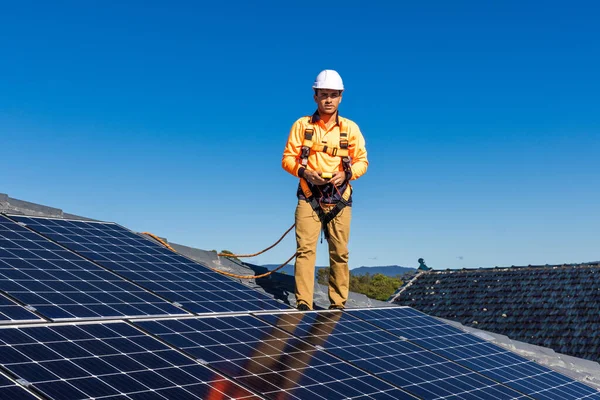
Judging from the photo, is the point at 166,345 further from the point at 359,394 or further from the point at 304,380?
the point at 359,394

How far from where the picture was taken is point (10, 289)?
7.62 meters

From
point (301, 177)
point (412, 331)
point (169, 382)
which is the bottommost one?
point (169, 382)

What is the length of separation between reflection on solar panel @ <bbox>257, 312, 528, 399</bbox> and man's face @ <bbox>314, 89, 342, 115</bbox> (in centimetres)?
267

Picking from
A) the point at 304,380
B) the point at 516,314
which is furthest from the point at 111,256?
the point at 516,314

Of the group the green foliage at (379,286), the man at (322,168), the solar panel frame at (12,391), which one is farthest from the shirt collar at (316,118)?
the green foliage at (379,286)

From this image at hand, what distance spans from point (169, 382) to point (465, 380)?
3.90 meters

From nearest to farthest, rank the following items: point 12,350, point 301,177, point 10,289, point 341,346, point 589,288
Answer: point 12,350
point 10,289
point 341,346
point 301,177
point 589,288

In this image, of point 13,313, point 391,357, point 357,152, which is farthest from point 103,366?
point 357,152

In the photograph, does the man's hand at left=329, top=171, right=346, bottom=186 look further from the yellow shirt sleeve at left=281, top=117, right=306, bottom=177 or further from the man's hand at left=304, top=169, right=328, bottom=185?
the yellow shirt sleeve at left=281, top=117, right=306, bottom=177

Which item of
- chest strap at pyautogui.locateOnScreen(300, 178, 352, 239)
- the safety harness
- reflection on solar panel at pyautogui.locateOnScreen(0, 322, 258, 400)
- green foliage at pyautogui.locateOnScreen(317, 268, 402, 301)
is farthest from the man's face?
green foliage at pyautogui.locateOnScreen(317, 268, 402, 301)

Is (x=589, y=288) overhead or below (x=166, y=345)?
overhead

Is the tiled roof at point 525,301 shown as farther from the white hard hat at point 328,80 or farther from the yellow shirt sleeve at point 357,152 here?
the white hard hat at point 328,80

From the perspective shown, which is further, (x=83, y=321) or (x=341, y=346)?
(x=341, y=346)

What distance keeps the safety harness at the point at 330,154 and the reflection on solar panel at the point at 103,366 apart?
157 inches
